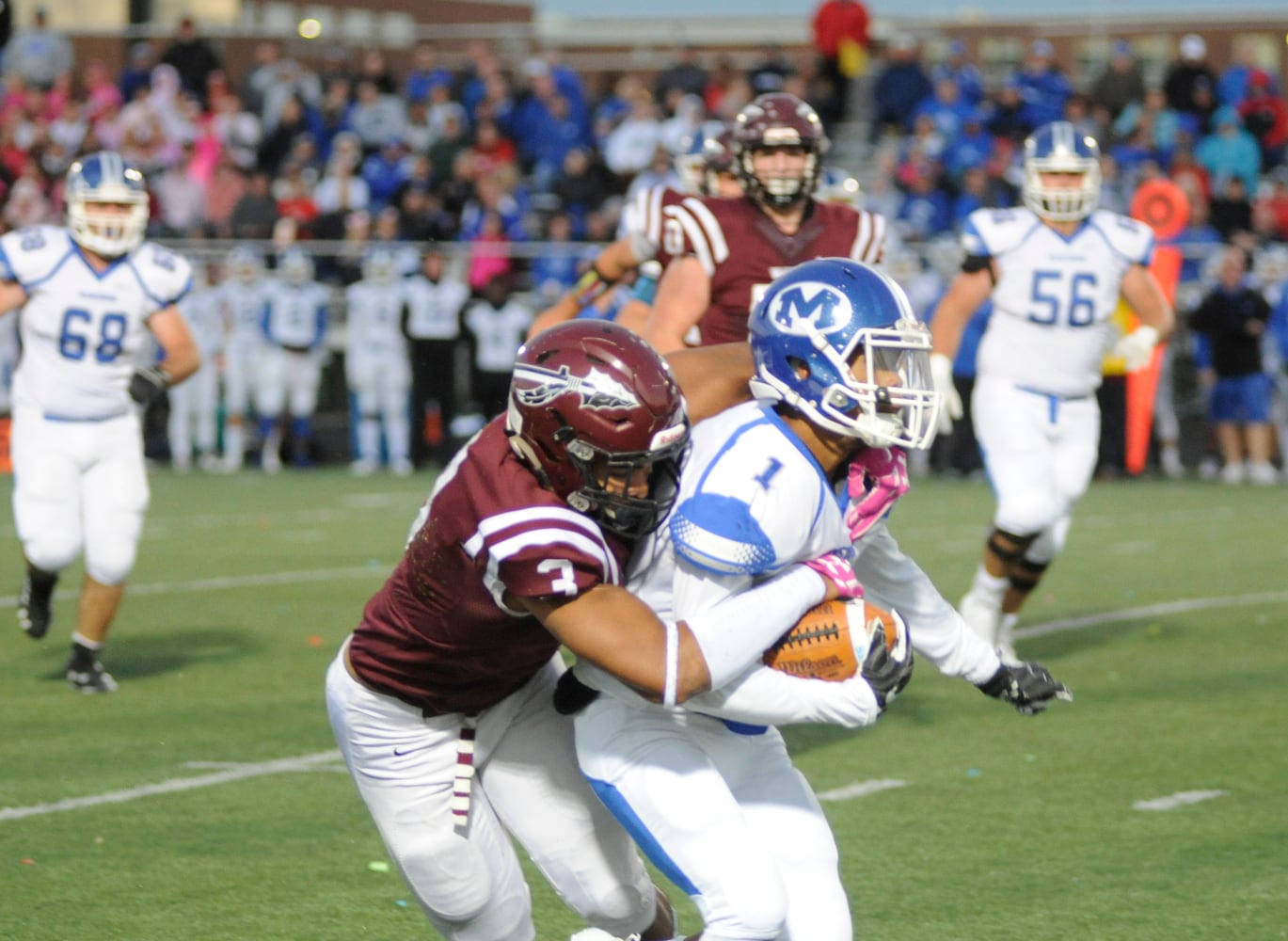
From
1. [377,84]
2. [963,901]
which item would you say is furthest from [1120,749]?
[377,84]

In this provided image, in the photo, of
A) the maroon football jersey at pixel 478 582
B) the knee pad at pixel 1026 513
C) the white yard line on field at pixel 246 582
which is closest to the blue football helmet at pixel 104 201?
the white yard line on field at pixel 246 582

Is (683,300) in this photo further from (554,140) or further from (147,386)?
(554,140)

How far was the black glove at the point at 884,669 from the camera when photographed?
3.07 metres

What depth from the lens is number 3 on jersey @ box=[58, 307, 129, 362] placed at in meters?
6.69

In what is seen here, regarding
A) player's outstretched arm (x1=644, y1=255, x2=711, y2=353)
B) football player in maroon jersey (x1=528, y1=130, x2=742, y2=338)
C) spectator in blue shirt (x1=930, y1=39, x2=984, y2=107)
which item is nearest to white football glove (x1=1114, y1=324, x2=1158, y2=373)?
football player in maroon jersey (x1=528, y1=130, x2=742, y2=338)

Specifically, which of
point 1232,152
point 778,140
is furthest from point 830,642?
point 1232,152

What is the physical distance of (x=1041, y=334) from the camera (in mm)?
7289

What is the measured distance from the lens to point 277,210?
1755cm

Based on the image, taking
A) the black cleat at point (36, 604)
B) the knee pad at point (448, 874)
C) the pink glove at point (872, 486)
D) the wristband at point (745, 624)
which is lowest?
the black cleat at point (36, 604)

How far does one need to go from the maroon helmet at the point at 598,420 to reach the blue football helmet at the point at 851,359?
283 mm

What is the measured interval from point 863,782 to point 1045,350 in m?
2.42

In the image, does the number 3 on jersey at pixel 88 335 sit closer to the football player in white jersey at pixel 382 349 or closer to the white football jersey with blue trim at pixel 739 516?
the white football jersey with blue trim at pixel 739 516

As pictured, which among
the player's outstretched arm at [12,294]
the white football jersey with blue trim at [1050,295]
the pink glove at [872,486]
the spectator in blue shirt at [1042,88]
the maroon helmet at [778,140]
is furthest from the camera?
the spectator in blue shirt at [1042,88]

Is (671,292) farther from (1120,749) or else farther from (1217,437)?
(1217,437)
